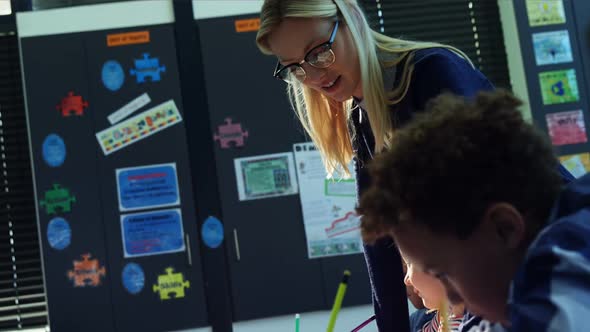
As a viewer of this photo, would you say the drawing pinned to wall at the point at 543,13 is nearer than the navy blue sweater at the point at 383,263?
No

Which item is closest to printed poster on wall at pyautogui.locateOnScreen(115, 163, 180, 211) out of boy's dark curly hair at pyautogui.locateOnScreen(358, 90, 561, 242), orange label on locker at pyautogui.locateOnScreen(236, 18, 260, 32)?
orange label on locker at pyautogui.locateOnScreen(236, 18, 260, 32)

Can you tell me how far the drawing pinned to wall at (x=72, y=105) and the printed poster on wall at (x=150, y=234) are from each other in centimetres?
57

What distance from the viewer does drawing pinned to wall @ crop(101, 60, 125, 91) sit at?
12.9 feet

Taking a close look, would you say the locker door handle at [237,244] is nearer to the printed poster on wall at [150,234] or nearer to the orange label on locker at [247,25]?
the printed poster on wall at [150,234]

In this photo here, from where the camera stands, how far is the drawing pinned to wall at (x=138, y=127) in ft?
12.8

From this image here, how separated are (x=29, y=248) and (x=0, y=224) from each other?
197mm

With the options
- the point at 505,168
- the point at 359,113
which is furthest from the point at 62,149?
the point at 505,168

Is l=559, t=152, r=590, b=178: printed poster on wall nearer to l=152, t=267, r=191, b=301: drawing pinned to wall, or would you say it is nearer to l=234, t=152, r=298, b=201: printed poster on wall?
A: l=234, t=152, r=298, b=201: printed poster on wall

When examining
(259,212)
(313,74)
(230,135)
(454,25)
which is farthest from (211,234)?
(313,74)

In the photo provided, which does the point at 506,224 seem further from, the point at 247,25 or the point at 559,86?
the point at 559,86

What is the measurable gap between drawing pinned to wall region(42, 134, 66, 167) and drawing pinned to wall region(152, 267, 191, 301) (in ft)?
2.48

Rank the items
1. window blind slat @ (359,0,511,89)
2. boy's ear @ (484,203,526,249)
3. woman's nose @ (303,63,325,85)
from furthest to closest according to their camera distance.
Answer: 1. window blind slat @ (359,0,511,89)
2. woman's nose @ (303,63,325,85)
3. boy's ear @ (484,203,526,249)

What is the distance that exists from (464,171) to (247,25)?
3.43 metres

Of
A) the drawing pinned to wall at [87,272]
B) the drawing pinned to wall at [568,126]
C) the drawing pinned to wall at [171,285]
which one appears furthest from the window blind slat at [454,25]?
the drawing pinned to wall at [87,272]
